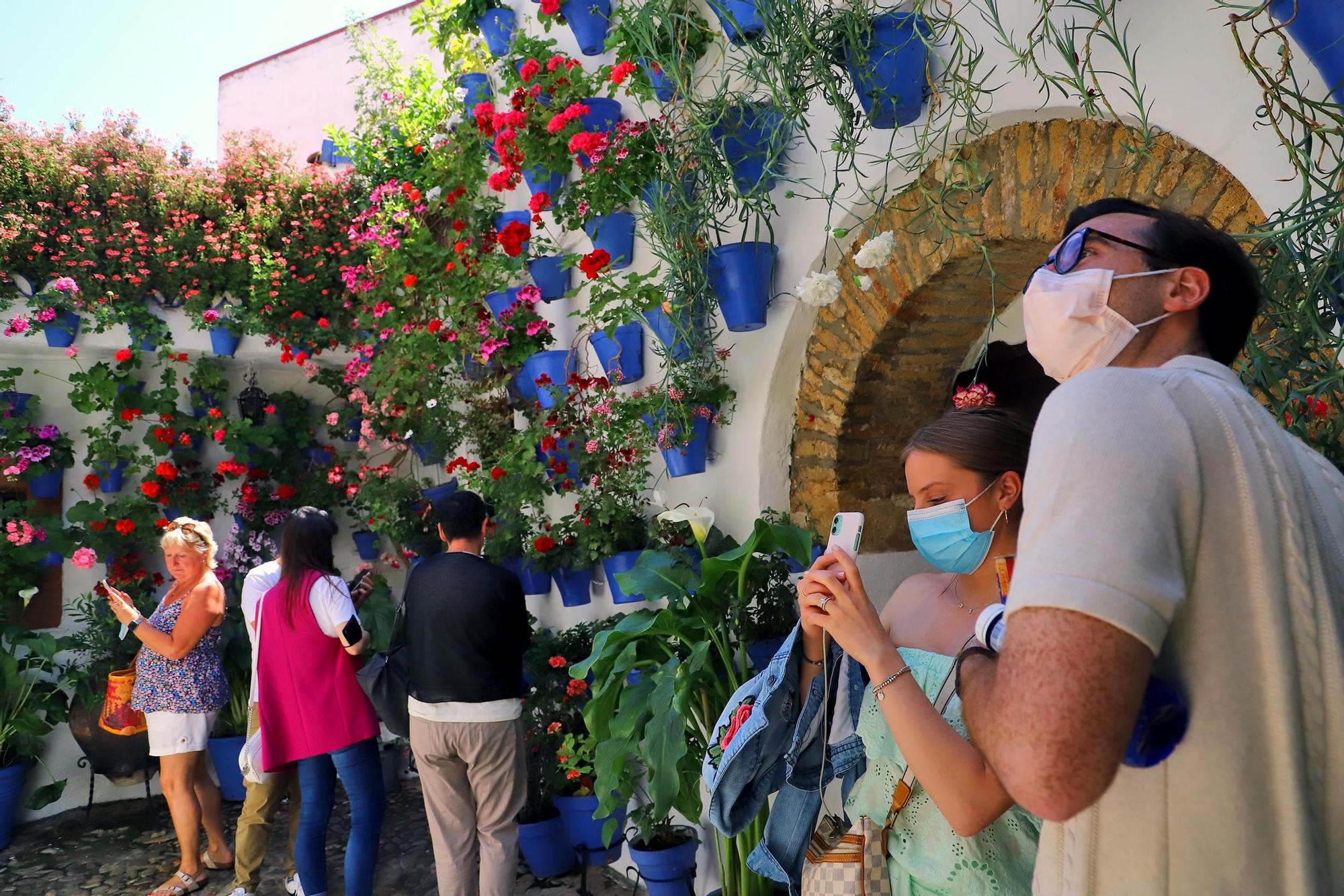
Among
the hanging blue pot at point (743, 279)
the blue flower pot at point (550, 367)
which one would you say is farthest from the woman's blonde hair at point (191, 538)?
the hanging blue pot at point (743, 279)

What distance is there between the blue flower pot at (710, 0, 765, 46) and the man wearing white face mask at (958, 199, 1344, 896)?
7.97 ft

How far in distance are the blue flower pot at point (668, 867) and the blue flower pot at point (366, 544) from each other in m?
3.88

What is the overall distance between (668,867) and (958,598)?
2354mm

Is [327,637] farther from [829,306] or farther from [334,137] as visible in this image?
[334,137]

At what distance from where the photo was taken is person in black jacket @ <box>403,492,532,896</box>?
3.83 m

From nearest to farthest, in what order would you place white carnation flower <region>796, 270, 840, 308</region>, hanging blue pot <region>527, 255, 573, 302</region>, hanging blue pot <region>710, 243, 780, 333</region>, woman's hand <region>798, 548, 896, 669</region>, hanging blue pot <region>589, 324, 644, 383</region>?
woman's hand <region>798, 548, 896, 669</region> → white carnation flower <region>796, 270, 840, 308</region> → hanging blue pot <region>710, 243, 780, 333</region> → hanging blue pot <region>589, 324, 644, 383</region> → hanging blue pot <region>527, 255, 573, 302</region>

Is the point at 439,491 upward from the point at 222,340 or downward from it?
downward

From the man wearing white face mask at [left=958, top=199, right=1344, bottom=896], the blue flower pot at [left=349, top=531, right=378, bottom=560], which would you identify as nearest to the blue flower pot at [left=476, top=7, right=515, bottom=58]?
the blue flower pot at [left=349, top=531, right=378, bottom=560]

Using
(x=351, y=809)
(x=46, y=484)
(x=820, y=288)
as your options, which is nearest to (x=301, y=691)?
(x=351, y=809)

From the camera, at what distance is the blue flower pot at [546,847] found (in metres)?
4.60

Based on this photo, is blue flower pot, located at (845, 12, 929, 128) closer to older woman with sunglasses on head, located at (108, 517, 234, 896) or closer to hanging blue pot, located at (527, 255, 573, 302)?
hanging blue pot, located at (527, 255, 573, 302)

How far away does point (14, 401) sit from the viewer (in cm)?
638

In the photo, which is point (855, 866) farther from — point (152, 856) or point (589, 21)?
point (152, 856)

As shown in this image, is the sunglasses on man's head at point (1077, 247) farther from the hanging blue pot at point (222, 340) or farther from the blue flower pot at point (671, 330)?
the hanging blue pot at point (222, 340)
